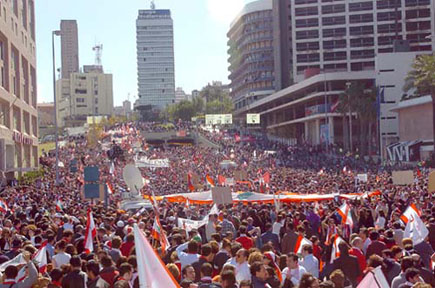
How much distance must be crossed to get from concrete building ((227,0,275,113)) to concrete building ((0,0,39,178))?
7905 cm

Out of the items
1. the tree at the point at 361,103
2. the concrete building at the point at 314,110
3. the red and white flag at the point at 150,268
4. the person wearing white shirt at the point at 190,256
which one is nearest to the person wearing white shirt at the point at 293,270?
the person wearing white shirt at the point at 190,256

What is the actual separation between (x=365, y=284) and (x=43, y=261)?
624cm

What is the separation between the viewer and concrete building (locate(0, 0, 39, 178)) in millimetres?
49656

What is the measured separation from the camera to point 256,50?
148m

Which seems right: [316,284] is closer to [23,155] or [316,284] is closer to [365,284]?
[365,284]

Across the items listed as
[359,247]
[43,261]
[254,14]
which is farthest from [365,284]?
[254,14]

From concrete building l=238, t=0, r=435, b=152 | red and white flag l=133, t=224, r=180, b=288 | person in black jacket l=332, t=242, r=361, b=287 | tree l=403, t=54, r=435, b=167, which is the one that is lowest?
person in black jacket l=332, t=242, r=361, b=287

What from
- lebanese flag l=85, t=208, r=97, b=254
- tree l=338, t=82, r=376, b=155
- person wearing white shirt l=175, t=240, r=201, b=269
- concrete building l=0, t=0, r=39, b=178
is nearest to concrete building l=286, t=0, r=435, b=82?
tree l=338, t=82, r=376, b=155

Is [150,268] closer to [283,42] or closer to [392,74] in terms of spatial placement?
[392,74]

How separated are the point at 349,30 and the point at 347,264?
340 ft

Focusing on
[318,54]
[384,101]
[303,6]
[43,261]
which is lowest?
[43,261]

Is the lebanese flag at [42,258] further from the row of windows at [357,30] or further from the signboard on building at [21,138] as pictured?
the row of windows at [357,30]

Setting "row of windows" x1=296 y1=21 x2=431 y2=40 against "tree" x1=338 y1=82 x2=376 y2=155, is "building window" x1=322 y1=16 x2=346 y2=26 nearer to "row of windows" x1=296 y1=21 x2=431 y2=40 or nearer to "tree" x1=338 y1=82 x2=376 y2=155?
"row of windows" x1=296 y1=21 x2=431 y2=40

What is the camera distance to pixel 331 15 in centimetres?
11212
